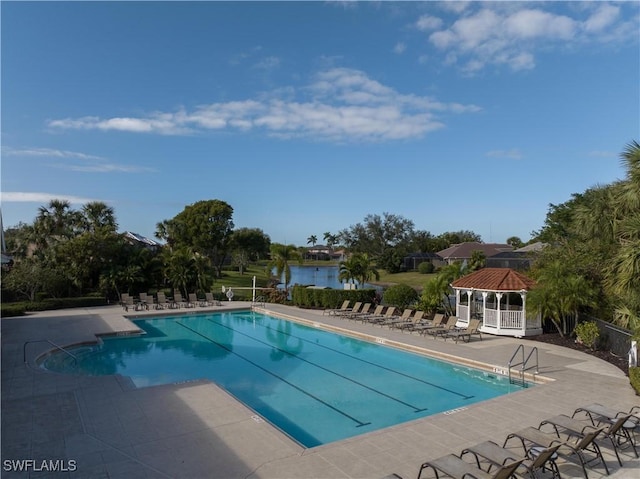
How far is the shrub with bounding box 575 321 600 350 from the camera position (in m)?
13.8

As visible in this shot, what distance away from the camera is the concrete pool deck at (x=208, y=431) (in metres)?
6.17

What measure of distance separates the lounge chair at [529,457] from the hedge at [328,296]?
722 inches

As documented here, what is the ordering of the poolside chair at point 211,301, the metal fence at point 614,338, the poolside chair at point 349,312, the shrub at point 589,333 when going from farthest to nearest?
1. the poolside chair at point 211,301
2. the poolside chair at point 349,312
3. the shrub at point 589,333
4. the metal fence at point 614,338

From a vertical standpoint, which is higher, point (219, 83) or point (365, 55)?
point (365, 55)

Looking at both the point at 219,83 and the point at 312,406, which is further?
the point at 219,83

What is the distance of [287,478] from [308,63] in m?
19.2

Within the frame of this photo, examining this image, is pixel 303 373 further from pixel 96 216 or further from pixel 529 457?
pixel 96 216

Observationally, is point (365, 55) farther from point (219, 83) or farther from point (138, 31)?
point (138, 31)

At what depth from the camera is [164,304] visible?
25125 mm

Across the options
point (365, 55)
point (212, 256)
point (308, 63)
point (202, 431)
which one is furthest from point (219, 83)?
point (212, 256)

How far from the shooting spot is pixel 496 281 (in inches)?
682

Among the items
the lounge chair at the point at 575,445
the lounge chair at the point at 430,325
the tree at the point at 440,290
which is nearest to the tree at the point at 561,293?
the lounge chair at the point at 430,325

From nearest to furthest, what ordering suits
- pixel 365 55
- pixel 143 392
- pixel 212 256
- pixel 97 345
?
pixel 143 392, pixel 97 345, pixel 365 55, pixel 212 256

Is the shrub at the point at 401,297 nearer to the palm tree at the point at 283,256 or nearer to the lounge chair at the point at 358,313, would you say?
the lounge chair at the point at 358,313
